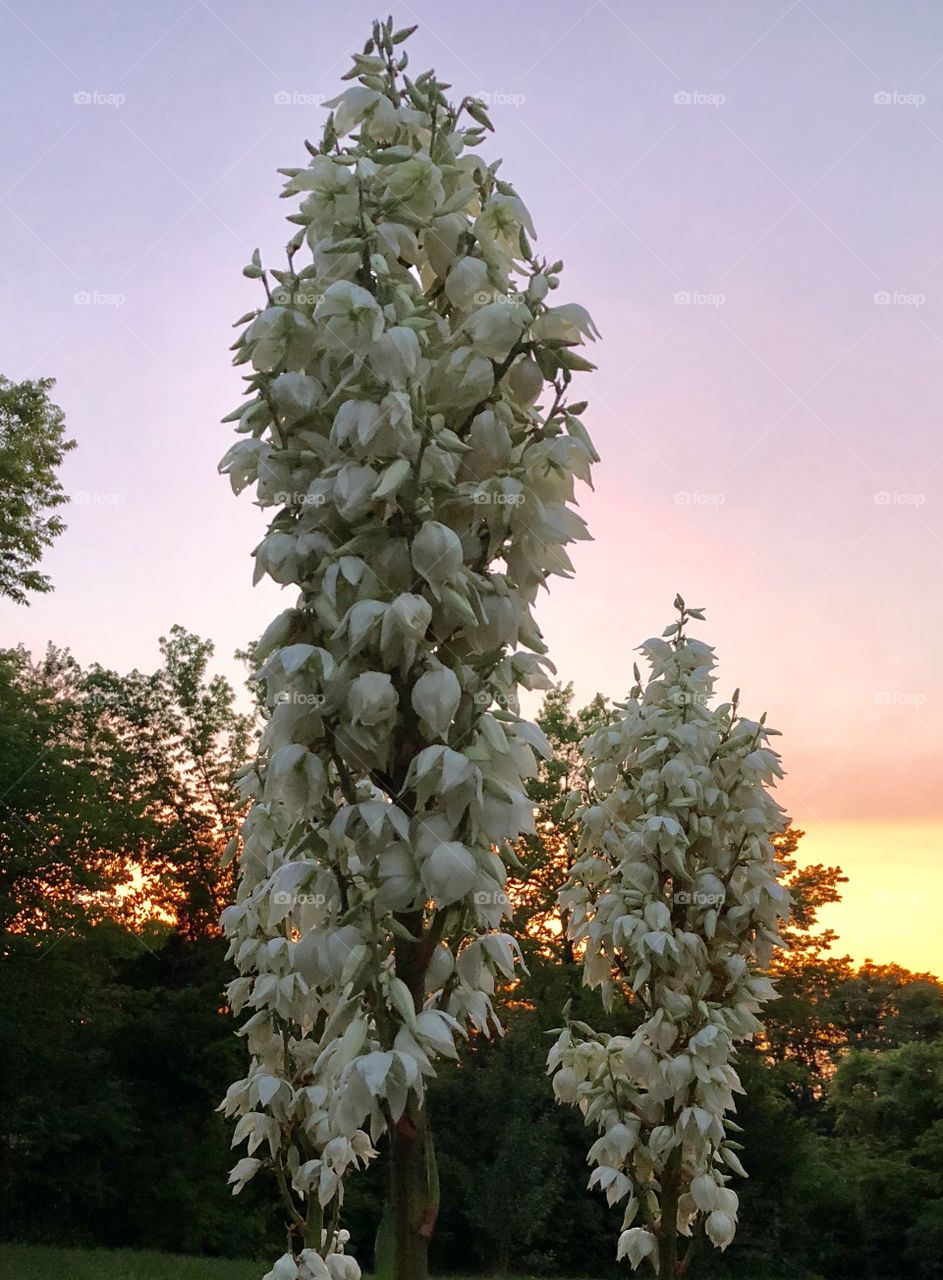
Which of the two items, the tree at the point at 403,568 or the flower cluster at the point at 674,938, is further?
the flower cluster at the point at 674,938

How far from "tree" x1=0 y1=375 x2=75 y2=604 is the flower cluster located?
41.6ft

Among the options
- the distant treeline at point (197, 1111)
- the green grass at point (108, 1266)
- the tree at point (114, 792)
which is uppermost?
the tree at point (114, 792)

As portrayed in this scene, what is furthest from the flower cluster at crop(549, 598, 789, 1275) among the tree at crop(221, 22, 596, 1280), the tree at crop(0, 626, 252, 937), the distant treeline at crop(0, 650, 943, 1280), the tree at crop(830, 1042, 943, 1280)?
the tree at crop(830, 1042, 943, 1280)

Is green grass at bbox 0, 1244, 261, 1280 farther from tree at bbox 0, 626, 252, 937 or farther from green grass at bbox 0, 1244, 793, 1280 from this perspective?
tree at bbox 0, 626, 252, 937

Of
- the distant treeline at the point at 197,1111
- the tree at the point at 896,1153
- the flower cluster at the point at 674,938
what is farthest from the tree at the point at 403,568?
the tree at the point at 896,1153

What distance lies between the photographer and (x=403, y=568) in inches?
68.7

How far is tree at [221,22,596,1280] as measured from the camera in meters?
1.66

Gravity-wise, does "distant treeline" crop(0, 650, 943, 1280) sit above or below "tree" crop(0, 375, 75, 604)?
below

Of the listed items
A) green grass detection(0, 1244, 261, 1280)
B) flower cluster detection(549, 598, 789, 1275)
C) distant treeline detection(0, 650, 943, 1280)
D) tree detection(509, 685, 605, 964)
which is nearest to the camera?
flower cluster detection(549, 598, 789, 1275)

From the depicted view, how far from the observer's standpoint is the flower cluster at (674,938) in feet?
13.4

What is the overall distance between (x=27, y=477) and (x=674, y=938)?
13.6 metres

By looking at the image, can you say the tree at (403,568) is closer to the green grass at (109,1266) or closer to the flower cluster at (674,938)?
the flower cluster at (674,938)

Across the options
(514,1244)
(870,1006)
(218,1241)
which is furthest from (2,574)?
(870,1006)

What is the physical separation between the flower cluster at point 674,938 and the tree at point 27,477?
12.7 metres
